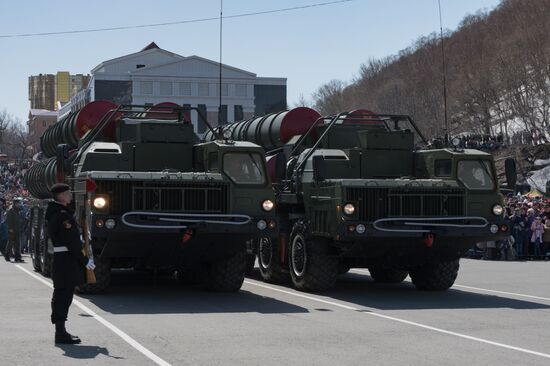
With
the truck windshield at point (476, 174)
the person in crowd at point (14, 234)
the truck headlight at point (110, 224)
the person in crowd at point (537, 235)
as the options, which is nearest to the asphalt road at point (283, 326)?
the truck headlight at point (110, 224)

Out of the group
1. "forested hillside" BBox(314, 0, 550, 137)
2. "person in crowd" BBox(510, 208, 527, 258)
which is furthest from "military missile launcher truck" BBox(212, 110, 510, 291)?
"forested hillside" BBox(314, 0, 550, 137)

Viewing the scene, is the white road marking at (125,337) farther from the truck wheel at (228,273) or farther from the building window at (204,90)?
the building window at (204,90)

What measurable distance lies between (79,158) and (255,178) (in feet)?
10.5

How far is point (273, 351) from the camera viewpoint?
10484 mm

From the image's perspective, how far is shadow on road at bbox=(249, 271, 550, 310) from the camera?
→ 1500 centimetres

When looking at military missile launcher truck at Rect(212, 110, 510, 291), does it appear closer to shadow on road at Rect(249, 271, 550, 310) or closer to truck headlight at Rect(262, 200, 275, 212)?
shadow on road at Rect(249, 271, 550, 310)

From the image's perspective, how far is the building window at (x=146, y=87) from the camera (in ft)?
395

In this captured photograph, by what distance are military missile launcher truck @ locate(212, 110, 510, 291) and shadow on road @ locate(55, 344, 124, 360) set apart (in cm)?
587

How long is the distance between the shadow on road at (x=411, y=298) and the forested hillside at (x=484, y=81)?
51021mm

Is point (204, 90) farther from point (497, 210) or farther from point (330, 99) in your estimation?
point (497, 210)

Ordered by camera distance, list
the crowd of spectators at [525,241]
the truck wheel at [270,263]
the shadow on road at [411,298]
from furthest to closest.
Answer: the crowd of spectators at [525,241] → the truck wheel at [270,263] → the shadow on road at [411,298]

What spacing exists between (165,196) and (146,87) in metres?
107

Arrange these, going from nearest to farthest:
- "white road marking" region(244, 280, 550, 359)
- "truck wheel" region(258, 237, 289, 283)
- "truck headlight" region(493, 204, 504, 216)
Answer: "white road marking" region(244, 280, 550, 359)
"truck headlight" region(493, 204, 504, 216)
"truck wheel" region(258, 237, 289, 283)

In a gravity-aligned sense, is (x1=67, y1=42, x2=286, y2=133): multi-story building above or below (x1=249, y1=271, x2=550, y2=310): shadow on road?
above
